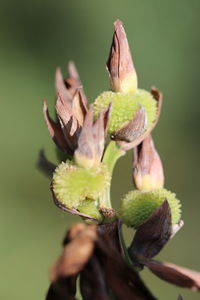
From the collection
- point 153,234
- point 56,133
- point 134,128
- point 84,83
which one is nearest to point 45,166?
point 56,133

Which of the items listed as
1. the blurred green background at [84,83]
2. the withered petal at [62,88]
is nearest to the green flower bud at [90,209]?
the withered petal at [62,88]

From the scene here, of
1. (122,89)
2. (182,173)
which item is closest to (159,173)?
(122,89)

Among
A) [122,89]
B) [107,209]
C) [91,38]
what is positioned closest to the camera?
[107,209]

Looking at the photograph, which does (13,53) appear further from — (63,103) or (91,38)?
(63,103)

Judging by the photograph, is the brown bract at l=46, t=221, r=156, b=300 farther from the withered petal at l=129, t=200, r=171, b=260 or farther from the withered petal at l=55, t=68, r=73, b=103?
the withered petal at l=55, t=68, r=73, b=103

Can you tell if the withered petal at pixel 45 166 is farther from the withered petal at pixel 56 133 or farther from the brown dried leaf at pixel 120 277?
the brown dried leaf at pixel 120 277

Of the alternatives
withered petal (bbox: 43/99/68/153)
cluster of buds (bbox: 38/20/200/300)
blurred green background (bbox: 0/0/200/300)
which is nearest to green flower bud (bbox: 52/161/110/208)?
Result: cluster of buds (bbox: 38/20/200/300)
